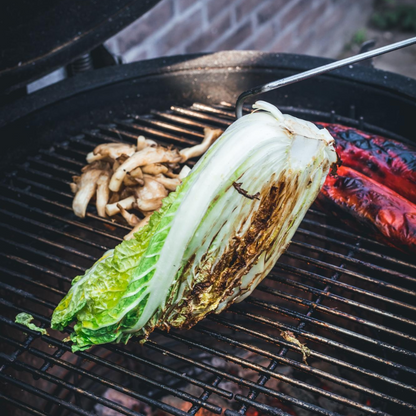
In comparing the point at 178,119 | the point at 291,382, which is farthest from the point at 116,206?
the point at 291,382

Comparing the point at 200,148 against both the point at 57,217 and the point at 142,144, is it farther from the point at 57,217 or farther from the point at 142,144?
the point at 57,217

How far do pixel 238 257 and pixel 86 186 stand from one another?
1268mm

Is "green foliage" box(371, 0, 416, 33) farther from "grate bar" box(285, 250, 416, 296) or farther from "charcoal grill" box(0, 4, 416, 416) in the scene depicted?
"grate bar" box(285, 250, 416, 296)

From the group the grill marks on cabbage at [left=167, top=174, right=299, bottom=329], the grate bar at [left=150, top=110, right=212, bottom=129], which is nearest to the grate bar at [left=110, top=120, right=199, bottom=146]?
the grate bar at [left=150, top=110, right=212, bottom=129]

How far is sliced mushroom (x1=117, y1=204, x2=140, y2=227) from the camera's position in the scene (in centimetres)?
271

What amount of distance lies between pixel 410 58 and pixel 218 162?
22.2 ft

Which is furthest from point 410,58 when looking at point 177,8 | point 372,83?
point 372,83

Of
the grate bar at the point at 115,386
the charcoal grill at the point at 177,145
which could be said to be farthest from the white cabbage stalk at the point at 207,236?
the charcoal grill at the point at 177,145

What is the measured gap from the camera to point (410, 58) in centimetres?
739

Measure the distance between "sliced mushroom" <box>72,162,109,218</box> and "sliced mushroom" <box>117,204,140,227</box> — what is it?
23 centimetres

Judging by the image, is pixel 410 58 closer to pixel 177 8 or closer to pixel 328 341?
pixel 177 8

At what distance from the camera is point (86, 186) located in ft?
9.36

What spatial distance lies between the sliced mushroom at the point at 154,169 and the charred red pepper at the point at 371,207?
1011 mm

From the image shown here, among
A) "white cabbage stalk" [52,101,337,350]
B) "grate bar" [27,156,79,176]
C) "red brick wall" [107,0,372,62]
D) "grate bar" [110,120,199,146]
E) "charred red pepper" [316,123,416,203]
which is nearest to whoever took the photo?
A: "white cabbage stalk" [52,101,337,350]
